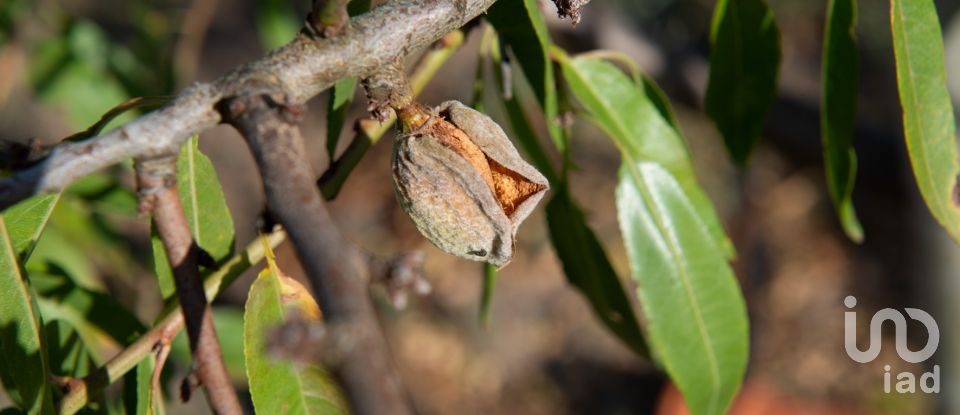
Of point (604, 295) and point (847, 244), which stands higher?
point (604, 295)

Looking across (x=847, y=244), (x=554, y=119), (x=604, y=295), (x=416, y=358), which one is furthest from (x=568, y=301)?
(x=554, y=119)

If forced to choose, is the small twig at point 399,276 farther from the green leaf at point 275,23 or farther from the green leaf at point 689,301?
the green leaf at point 275,23

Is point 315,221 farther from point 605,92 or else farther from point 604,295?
point 604,295

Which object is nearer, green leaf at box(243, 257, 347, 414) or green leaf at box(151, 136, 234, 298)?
green leaf at box(243, 257, 347, 414)

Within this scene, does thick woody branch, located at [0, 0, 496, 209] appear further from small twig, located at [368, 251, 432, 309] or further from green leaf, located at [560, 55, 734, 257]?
green leaf, located at [560, 55, 734, 257]

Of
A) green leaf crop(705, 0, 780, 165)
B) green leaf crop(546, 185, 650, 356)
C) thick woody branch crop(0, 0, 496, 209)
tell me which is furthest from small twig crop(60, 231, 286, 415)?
green leaf crop(705, 0, 780, 165)

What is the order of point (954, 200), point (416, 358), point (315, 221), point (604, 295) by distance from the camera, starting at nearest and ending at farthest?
point (315, 221) → point (954, 200) → point (604, 295) → point (416, 358)

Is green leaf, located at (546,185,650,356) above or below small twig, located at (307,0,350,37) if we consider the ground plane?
below
